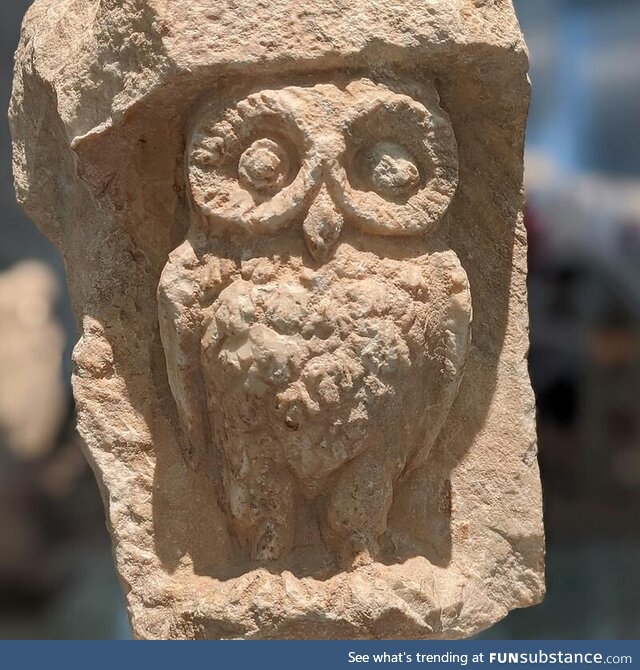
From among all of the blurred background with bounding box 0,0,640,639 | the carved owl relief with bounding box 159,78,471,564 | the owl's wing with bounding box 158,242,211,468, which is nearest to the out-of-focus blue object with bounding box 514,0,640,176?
the blurred background with bounding box 0,0,640,639

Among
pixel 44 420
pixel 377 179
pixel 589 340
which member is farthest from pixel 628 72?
pixel 44 420

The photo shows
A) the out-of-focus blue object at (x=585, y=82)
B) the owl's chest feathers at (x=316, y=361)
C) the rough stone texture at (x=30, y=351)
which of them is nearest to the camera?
the owl's chest feathers at (x=316, y=361)

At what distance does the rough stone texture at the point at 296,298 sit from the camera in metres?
1.23

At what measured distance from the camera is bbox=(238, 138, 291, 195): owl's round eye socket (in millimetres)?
1246

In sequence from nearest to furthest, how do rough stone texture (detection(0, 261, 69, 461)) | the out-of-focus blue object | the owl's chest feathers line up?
1. the owl's chest feathers
2. the out-of-focus blue object
3. rough stone texture (detection(0, 261, 69, 461))

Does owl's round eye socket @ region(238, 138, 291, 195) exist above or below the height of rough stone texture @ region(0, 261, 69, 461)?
above

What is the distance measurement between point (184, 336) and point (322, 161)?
0.27 m

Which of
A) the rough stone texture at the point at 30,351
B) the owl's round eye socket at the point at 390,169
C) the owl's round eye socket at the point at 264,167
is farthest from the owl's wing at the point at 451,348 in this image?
the rough stone texture at the point at 30,351

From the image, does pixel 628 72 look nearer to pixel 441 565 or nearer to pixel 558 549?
pixel 558 549

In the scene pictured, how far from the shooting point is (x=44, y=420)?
8.07ft

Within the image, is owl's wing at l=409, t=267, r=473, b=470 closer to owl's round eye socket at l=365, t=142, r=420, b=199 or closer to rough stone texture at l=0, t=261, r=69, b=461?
owl's round eye socket at l=365, t=142, r=420, b=199

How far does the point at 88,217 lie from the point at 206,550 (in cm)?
47

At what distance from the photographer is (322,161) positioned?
1.23 metres

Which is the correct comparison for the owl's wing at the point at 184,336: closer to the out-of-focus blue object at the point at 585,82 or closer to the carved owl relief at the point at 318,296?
the carved owl relief at the point at 318,296
